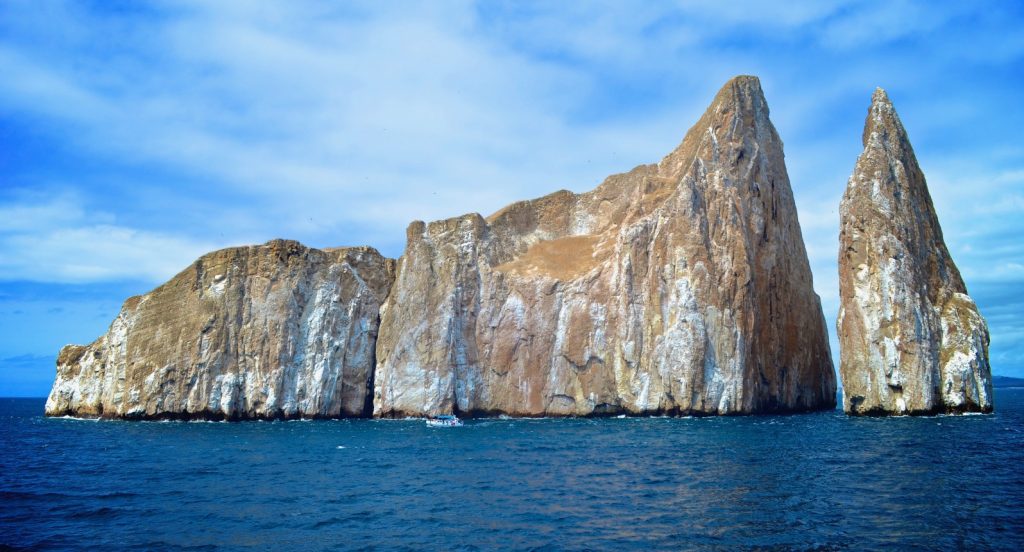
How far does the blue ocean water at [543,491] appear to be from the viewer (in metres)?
22.3

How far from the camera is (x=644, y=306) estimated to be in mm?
69750

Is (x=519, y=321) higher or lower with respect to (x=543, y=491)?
higher

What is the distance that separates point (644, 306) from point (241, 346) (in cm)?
3983

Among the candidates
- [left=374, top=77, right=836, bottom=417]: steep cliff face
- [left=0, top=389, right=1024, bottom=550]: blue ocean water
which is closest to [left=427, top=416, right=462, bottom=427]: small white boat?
[left=374, top=77, right=836, bottom=417]: steep cliff face

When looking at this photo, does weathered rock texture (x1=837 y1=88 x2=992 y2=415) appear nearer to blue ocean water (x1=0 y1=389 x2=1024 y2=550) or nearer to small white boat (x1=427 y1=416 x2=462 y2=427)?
blue ocean water (x1=0 y1=389 x2=1024 y2=550)

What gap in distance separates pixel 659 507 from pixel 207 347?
59.3 meters

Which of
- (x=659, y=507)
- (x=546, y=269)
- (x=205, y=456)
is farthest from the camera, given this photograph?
(x=546, y=269)

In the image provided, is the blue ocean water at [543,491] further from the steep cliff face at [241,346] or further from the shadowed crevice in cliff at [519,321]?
the steep cliff face at [241,346]

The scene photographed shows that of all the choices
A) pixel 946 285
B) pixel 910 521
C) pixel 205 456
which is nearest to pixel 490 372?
pixel 205 456

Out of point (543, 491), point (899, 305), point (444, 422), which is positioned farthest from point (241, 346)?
point (899, 305)

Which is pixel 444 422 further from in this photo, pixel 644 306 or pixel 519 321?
pixel 644 306

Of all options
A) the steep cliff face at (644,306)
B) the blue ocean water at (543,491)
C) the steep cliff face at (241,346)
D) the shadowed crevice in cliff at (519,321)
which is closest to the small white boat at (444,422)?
the steep cliff face at (644,306)

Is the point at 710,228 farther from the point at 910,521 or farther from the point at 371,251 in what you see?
the point at 910,521

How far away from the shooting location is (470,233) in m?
80.4
